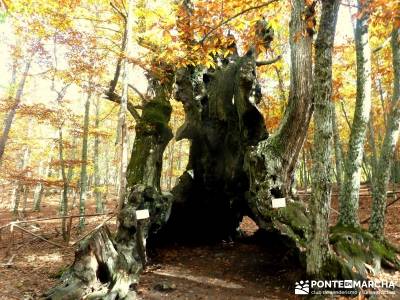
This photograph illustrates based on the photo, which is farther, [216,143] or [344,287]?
[216,143]

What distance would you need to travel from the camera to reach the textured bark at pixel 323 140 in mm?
5059

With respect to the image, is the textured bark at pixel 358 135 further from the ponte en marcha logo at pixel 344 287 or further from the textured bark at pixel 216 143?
the textured bark at pixel 216 143

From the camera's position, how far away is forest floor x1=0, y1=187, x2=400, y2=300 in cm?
597

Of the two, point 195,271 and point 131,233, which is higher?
point 131,233

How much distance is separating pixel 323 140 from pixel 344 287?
2.47m

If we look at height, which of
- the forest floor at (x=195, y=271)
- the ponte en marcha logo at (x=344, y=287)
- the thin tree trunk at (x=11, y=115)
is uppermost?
the thin tree trunk at (x=11, y=115)

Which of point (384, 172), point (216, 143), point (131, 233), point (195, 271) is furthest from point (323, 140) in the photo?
point (216, 143)

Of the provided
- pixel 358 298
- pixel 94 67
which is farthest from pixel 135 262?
pixel 94 67

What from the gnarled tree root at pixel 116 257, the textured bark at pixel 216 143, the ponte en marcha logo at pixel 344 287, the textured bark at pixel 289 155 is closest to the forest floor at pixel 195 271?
the ponte en marcha logo at pixel 344 287

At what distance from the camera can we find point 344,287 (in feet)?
17.0

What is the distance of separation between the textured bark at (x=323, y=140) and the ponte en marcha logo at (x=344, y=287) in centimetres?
19

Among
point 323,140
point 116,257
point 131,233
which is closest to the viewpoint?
point 323,140

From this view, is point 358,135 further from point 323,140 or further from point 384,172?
point 323,140

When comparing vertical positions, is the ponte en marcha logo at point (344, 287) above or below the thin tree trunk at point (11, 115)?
below
